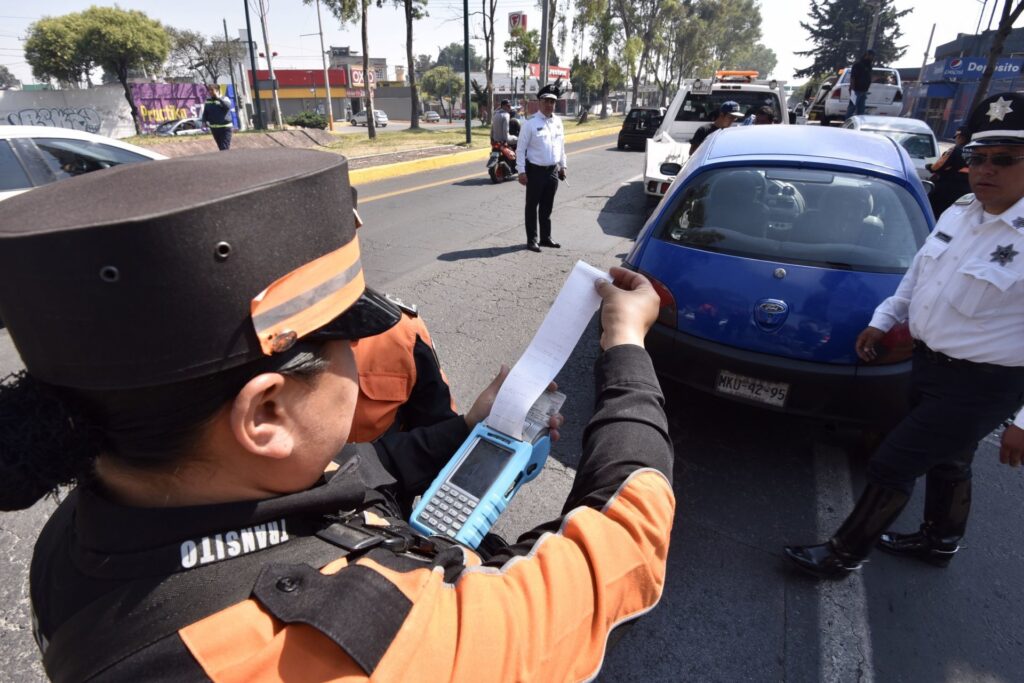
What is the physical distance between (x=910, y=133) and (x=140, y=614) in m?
13.3

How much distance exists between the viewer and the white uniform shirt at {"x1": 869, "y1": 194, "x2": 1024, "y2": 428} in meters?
1.93

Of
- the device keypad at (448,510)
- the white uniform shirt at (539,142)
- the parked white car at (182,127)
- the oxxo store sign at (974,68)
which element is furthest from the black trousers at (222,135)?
the oxxo store sign at (974,68)

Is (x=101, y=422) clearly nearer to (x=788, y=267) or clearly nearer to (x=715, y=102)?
(x=788, y=267)

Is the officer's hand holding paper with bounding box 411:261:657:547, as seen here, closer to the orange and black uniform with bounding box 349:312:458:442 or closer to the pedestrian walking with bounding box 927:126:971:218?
→ the orange and black uniform with bounding box 349:312:458:442

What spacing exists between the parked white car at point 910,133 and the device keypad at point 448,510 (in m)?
11.9

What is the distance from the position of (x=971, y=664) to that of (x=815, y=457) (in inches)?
49.1

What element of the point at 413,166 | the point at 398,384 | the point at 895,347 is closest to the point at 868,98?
the point at 413,166

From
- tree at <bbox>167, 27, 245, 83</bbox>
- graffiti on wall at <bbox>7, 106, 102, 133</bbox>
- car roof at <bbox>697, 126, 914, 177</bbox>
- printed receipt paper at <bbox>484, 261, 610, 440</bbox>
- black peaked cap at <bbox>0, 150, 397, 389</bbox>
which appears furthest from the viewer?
tree at <bbox>167, 27, 245, 83</bbox>

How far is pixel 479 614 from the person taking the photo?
29.0 inches

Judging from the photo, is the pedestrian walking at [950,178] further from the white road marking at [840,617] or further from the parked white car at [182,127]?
the parked white car at [182,127]

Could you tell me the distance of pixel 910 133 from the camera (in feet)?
34.8

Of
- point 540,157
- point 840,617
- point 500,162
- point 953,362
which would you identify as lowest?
point 840,617

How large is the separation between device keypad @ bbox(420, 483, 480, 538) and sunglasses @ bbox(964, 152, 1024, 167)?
7.15 ft

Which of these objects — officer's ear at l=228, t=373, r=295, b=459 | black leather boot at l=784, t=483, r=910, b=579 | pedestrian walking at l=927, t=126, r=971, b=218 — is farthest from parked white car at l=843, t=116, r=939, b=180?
officer's ear at l=228, t=373, r=295, b=459
